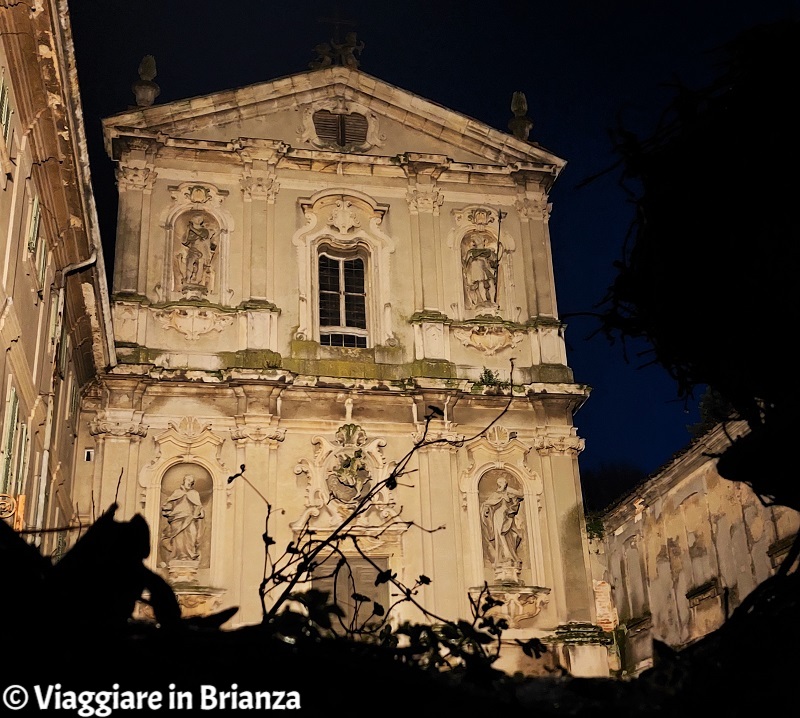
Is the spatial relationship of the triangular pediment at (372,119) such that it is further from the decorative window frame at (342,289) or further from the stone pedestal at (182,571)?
the stone pedestal at (182,571)

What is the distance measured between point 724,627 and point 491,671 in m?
0.63

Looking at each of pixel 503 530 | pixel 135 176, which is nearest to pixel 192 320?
pixel 135 176

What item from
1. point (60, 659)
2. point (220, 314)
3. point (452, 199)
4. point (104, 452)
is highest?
point (452, 199)

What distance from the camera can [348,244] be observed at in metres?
18.9

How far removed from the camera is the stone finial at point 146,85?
63.1 ft

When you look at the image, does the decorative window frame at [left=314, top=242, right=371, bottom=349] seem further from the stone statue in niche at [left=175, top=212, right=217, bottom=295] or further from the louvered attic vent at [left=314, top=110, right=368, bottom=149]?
the louvered attic vent at [left=314, top=110, right=368, bottom=149]

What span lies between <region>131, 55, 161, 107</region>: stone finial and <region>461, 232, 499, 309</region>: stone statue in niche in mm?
6512

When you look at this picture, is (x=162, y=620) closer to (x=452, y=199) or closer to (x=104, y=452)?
(x=104, y=452)

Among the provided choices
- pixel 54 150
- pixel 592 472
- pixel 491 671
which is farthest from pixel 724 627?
pixel 592 472

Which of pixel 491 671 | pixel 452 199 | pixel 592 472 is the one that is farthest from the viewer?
pixel 592 472

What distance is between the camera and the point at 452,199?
1964cm

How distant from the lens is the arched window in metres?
18.2

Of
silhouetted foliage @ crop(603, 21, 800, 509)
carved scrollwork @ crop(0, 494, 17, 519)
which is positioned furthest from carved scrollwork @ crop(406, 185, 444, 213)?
silhouetted foliage @ crop(603, 21, 800, 509)

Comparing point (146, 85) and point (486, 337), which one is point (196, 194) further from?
point (486, 337)
